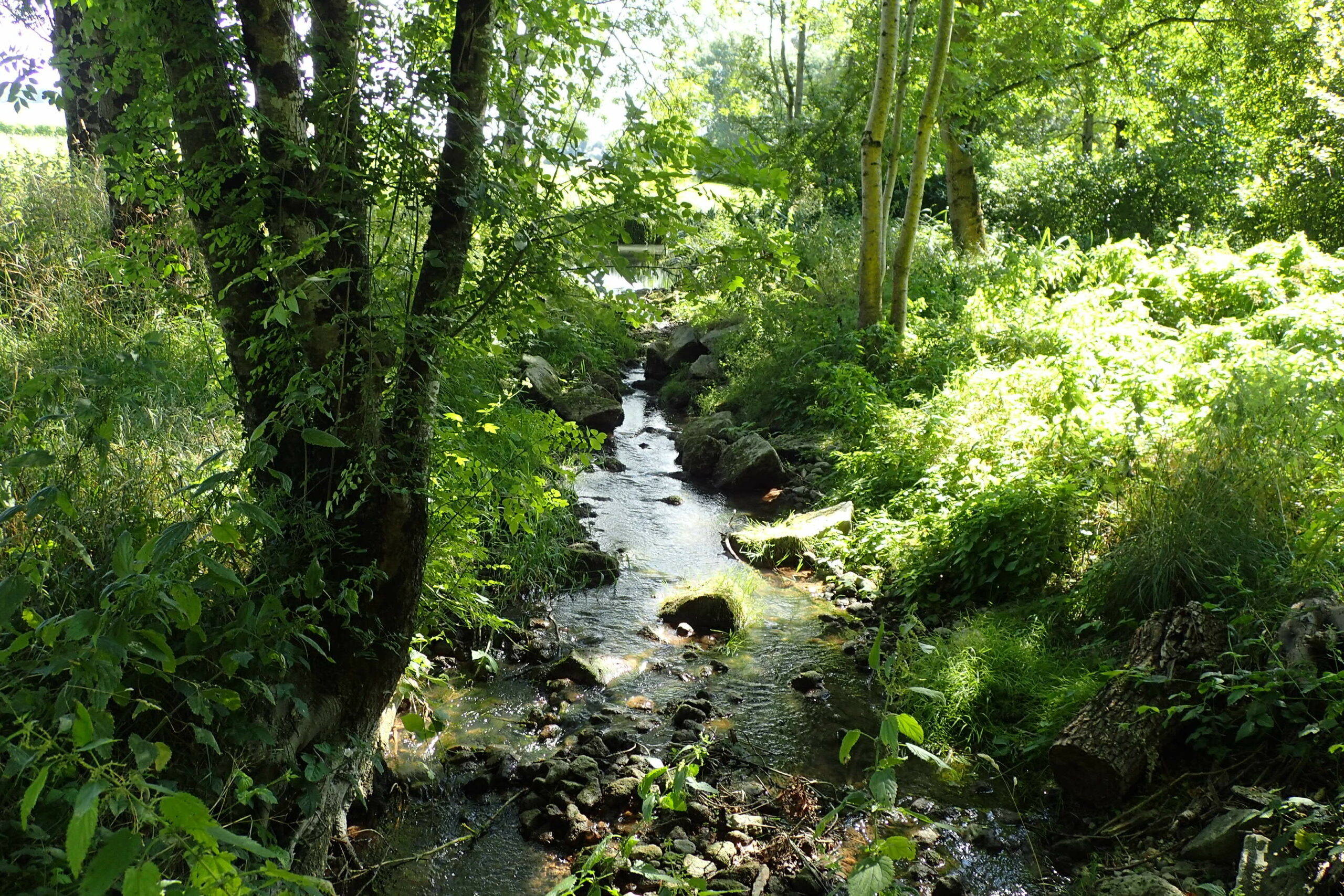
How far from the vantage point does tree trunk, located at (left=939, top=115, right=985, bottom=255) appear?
49.4ft

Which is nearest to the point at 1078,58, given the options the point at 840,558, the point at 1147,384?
the point at 1147,384

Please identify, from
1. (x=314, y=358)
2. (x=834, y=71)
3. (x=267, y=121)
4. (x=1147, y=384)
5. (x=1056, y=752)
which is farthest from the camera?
(x=834, y=71)

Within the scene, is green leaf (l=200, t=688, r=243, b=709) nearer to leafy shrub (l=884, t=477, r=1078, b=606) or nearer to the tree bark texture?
the tree bark texture

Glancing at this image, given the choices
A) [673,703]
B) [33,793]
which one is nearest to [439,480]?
[673,703]

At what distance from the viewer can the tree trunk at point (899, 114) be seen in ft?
33.8

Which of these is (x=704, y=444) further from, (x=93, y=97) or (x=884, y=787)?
(x=884, y=787)

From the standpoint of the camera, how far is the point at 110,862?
174 centimetres

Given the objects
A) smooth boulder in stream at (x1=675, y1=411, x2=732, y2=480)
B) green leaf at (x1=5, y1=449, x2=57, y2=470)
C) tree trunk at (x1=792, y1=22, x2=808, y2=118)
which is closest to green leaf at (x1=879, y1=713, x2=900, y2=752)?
green leaf at (x1=5, y1=449, x2=57, y2=470)

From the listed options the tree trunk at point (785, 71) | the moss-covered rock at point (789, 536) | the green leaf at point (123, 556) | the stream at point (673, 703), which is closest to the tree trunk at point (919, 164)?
the moss-covered rock at point (789, 536)

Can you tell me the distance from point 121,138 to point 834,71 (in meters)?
30.5

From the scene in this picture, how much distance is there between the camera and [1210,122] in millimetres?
17234

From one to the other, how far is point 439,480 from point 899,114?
26.9 ft

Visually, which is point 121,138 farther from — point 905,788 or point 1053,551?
point 1053,551

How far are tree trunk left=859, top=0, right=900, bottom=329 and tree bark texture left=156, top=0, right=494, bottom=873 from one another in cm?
718
